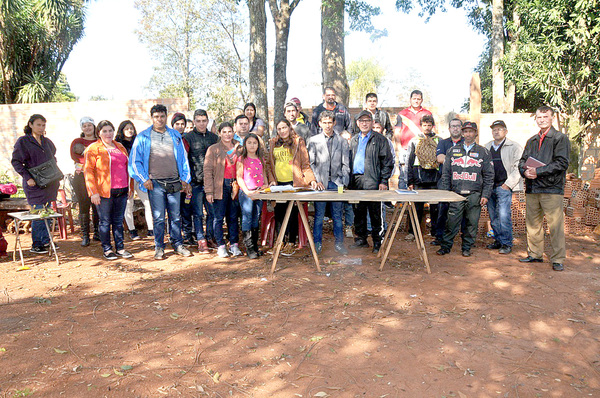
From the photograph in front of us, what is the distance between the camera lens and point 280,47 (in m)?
9.40

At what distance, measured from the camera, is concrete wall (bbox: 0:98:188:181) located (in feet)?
36.8

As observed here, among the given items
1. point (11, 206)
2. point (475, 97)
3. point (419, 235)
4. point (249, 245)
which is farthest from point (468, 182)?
point (11, 206)

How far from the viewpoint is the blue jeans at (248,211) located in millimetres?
5887

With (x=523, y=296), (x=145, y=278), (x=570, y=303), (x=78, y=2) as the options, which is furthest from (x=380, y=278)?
(x=78, y=2)

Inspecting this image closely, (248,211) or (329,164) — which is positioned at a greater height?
(329,164)

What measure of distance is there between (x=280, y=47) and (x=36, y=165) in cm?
528

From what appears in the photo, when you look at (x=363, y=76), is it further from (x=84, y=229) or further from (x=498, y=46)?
(x=84, y=229)

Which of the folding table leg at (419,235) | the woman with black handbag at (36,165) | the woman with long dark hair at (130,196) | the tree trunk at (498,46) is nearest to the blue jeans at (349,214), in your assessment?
the folding table leg at (419,235)

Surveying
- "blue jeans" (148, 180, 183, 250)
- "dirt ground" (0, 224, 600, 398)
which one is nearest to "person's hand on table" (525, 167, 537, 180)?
"dirt ground" (0, 224, 600, 398)

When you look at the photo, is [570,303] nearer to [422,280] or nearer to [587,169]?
[422,280]

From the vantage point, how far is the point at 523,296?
4691mm

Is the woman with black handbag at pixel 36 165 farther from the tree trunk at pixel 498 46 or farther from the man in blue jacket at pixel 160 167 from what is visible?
the tree trunk at pixel 498 46

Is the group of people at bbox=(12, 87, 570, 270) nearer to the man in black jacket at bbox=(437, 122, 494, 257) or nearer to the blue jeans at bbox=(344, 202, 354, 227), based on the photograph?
the man in black jacket at bbox=(437, 122, 494, 257)

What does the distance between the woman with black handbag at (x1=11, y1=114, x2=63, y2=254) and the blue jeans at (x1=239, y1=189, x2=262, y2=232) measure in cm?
280
